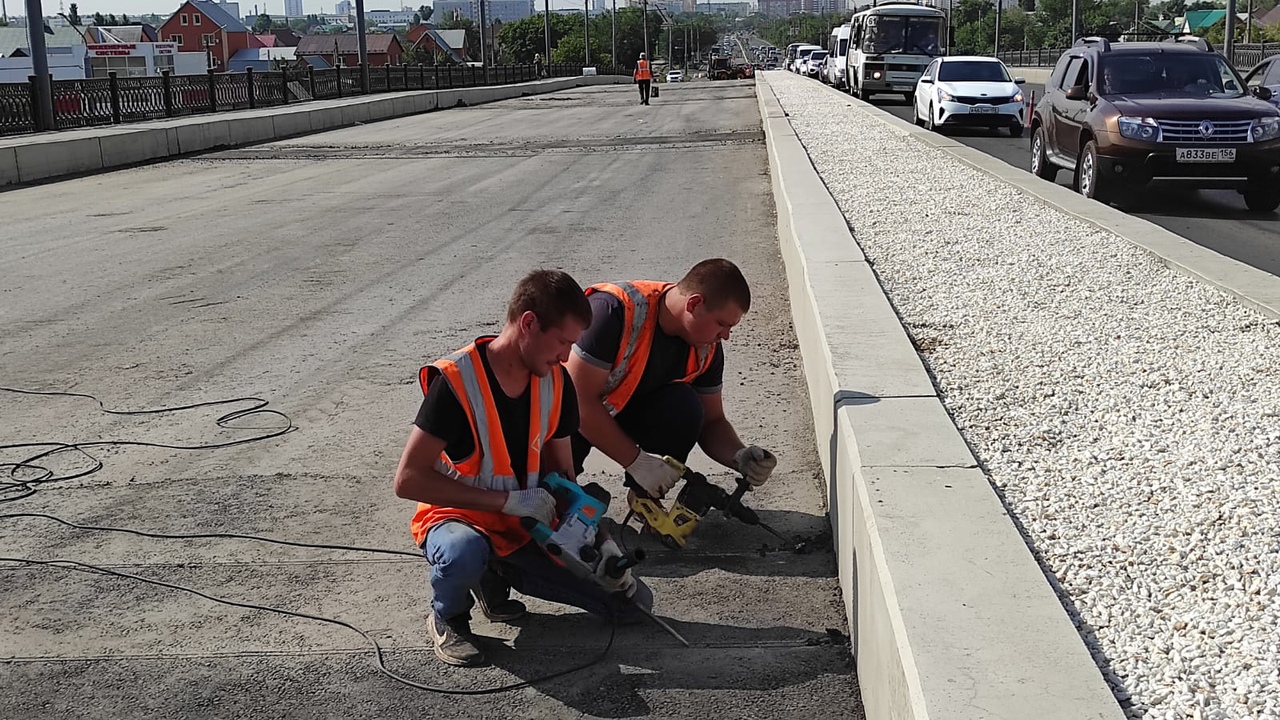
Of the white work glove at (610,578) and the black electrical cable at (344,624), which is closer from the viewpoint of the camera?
the black electrical cable at (344,624)

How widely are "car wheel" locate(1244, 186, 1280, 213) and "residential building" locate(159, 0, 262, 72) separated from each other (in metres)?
164

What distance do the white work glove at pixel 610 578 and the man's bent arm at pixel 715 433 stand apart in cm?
113

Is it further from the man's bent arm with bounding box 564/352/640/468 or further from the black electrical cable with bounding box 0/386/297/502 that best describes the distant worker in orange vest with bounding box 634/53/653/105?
the man's bent arm with bounding box 564/352/640/468

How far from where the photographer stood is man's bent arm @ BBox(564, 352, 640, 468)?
4.68 metres

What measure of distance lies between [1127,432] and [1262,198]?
10591 mm

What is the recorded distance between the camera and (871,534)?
11.9 ft

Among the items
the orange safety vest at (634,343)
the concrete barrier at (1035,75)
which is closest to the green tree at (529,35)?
the concrete barrier at (1035,75)

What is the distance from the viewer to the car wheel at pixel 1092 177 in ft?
46.6

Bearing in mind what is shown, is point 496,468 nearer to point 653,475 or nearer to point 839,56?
point 653,475

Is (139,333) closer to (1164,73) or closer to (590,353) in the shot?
(590,353)

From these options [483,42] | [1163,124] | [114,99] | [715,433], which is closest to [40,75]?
[114,99]

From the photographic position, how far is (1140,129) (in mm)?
13891

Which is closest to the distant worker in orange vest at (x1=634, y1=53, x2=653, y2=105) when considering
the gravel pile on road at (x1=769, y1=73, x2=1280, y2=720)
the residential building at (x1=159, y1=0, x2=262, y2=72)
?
the gravel pile on road at (x1=769, y1=73, x2=1280, y2=720)

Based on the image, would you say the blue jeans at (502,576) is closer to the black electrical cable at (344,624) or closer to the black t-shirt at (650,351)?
the black electrical cable at (344,624)
